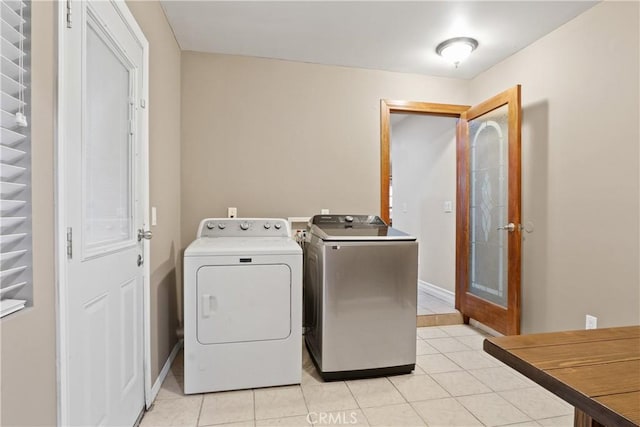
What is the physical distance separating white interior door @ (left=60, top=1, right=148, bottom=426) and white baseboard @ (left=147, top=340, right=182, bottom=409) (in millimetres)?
122

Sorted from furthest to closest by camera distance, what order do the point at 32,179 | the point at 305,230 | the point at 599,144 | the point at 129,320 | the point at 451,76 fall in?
1. the point at 451,76
2. the point at 305,230
3. the point at 599,144
4. the point at 129,320
5. the point at 32,179

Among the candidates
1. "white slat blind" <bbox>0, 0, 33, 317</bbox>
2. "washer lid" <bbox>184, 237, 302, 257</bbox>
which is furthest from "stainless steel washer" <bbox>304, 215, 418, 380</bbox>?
"white slat blind" <bbox>0, 0, 33, 317</bbox>

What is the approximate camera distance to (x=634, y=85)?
6.43 ft

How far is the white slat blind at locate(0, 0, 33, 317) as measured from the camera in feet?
2.54

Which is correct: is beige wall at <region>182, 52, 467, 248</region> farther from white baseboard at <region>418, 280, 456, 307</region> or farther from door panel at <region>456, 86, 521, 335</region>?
white baseboard at <region>418, 280, 456, 307</region>

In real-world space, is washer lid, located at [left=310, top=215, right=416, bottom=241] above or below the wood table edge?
above

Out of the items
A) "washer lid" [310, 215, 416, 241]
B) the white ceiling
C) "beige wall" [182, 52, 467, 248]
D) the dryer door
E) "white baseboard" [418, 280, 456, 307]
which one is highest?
the white ceiling

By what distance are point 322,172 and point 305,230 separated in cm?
57

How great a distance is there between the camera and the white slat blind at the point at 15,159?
2.54 ft

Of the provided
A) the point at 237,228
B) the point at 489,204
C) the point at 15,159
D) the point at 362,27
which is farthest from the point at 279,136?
the point at 15,159

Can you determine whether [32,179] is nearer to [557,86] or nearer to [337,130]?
[337,130]

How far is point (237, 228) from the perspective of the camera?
2.66 metres

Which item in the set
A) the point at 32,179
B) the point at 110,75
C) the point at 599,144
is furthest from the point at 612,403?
the point at 599,144

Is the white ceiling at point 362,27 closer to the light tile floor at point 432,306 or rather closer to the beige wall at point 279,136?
the beige wall at point 279,136
